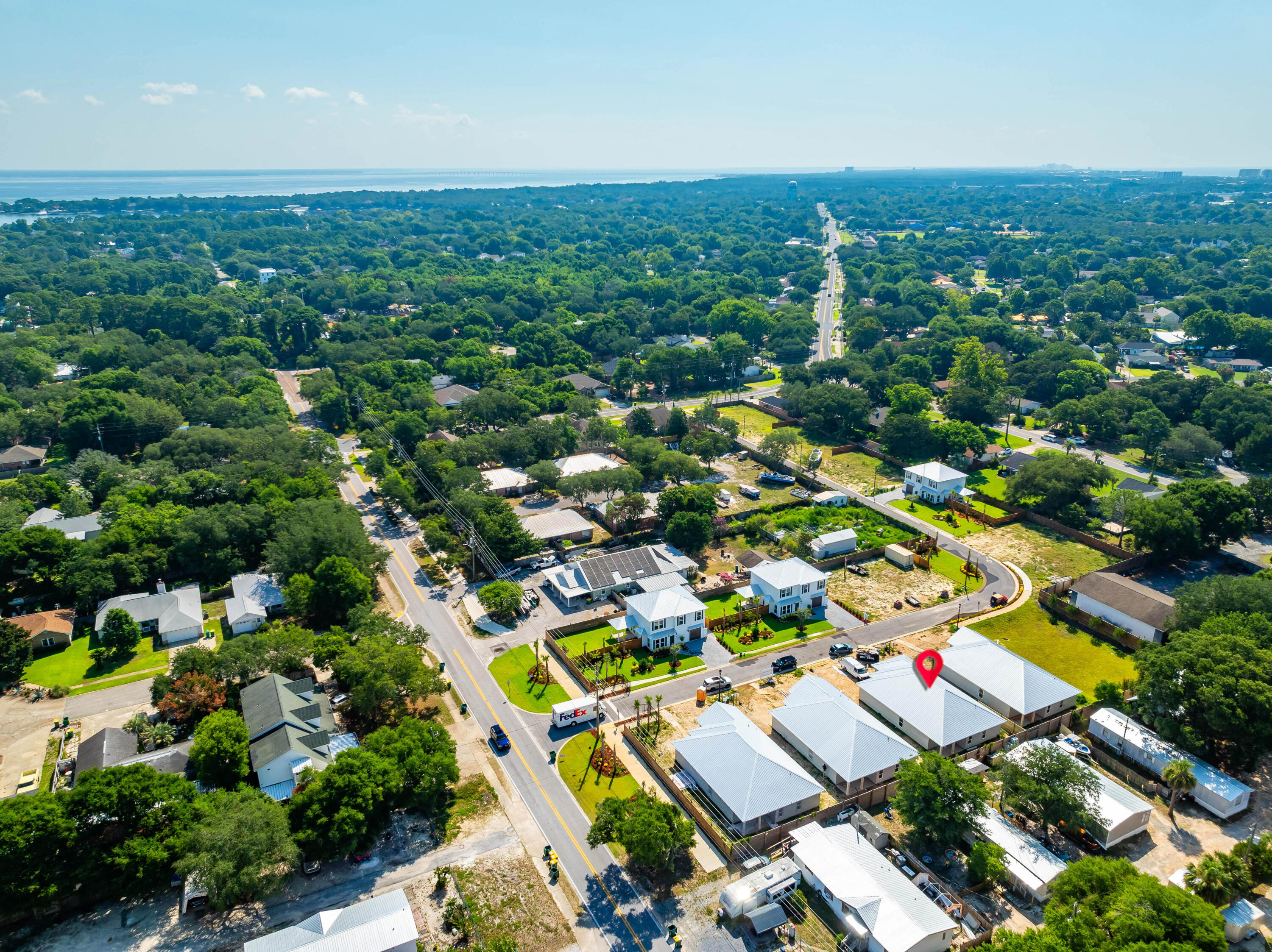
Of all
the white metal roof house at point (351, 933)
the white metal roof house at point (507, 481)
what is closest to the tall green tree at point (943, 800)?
the white metal roof house at point (351, 933)

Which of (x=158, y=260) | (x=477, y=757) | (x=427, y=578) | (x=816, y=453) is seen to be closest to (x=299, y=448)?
(x=427, y=578)

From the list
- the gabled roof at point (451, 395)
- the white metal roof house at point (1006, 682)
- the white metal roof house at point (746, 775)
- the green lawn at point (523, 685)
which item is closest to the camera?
the white metal roof house at point (746, 775)

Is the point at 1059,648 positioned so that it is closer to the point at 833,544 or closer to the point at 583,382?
the point at 833,544

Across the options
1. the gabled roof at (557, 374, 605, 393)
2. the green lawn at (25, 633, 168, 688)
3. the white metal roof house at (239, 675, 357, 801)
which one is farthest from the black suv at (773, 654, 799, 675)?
the gabled roof at (557, 374, 605, 393)

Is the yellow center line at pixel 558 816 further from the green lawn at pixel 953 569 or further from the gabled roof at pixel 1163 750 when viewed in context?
the green lawn at pixel 953 569

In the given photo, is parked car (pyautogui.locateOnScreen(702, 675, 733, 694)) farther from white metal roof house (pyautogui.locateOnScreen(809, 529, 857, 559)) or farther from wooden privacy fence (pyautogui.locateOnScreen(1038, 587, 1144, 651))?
wooden privacy fence (pyautogui.locateOnScreen(1038, 587, 1144, 651))

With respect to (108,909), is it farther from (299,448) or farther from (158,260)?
(158,260)

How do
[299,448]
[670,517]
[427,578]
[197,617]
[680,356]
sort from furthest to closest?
[680,356]
[299,448]
[670,517]
[427,578]
[197,617]
